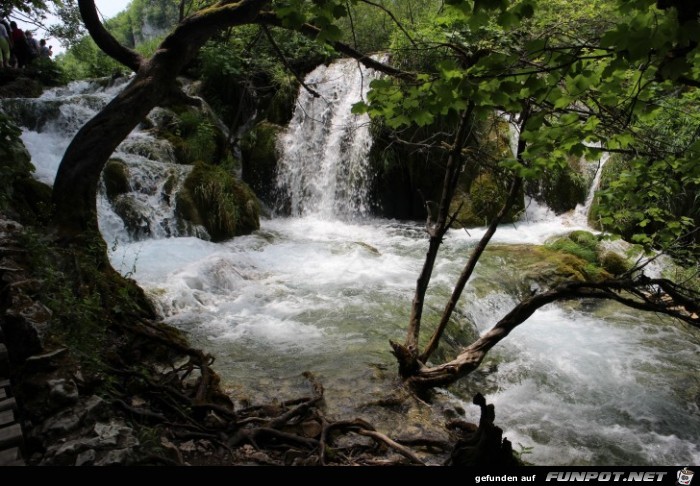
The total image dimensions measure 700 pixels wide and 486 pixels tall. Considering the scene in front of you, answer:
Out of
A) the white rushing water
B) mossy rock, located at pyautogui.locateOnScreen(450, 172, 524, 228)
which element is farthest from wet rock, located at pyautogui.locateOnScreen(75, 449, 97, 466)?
mossy rock, located at pyautogui.locateOnScreen(450, 172, 524, 228)

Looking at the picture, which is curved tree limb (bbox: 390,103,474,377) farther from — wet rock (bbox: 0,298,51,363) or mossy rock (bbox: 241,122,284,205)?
mossy rock (bbox: 241,122,284,205)

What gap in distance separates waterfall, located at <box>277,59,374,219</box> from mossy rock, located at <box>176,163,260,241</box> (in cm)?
283

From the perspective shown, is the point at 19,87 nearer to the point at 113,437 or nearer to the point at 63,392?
the point at 63,392

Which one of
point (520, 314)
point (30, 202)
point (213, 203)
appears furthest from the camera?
point (213, 203)

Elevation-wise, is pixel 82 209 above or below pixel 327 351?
above

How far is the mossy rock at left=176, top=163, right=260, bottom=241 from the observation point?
9.37 metres

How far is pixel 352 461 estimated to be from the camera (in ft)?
9.26

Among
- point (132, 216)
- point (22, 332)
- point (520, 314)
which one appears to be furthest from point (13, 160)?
point (520, 314)

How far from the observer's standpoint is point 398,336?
5500 millimetres

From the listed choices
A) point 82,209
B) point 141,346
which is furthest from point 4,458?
point 82,209

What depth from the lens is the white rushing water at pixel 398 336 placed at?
4.11 meters

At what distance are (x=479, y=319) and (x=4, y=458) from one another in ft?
19.4

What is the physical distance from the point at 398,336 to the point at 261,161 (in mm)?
8933

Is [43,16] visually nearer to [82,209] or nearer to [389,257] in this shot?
[82,209]
